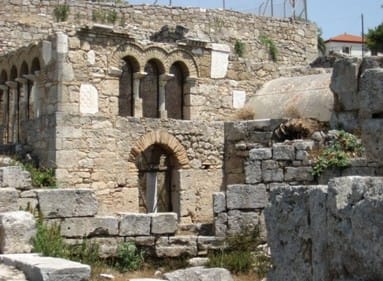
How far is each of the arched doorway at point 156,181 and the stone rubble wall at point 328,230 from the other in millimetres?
10352

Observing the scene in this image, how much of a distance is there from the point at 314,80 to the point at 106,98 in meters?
4.92

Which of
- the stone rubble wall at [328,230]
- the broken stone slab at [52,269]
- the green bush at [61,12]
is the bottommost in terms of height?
the broken stone slab at [52,269]

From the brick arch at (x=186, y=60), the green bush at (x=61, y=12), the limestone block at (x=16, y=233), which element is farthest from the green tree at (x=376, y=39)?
the limestone block at (x=16, y=233)

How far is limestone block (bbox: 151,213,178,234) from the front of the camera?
11523 mm

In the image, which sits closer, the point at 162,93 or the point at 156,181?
the point at 162,93

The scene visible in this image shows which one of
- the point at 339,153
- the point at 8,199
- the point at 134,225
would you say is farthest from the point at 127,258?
the point at 339,153

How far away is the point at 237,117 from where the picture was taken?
17.1 meters

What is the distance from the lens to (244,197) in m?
12.2

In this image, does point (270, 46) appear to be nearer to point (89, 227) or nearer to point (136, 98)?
point (136, 98)

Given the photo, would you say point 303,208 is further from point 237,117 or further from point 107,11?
point 107,11

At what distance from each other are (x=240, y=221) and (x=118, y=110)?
222 inches

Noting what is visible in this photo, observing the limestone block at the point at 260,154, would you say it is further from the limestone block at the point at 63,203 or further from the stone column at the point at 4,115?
the stone column at the point at 4,115

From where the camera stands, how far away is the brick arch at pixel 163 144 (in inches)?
592

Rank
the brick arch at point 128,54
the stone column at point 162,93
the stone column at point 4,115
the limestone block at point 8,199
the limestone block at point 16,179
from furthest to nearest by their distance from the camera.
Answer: the stone column at point 4,115 → the stone column at point 162,93 → the brick arch at point 128,54 → the limestone block at point 16,179 → the limestone block at point 8,199
